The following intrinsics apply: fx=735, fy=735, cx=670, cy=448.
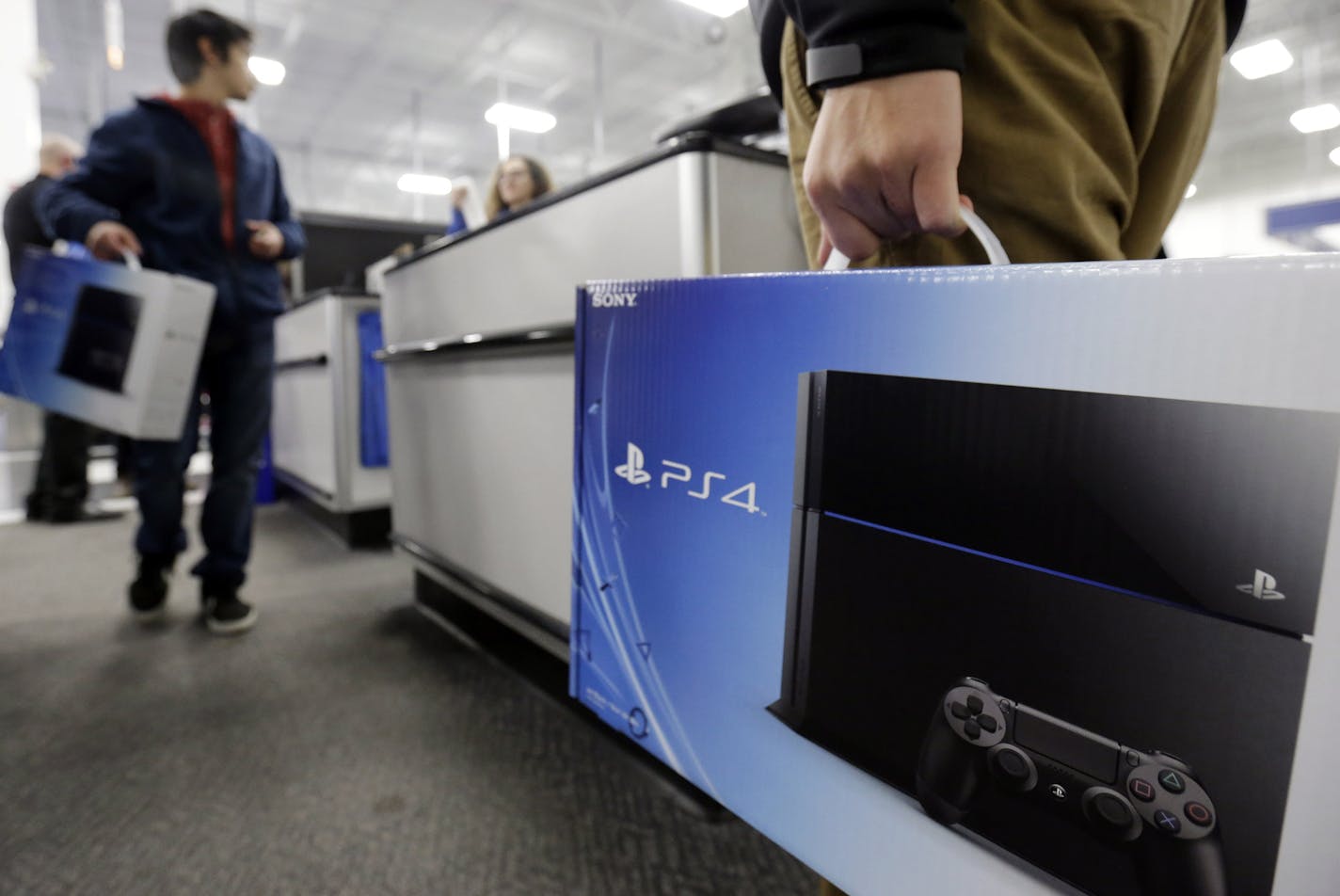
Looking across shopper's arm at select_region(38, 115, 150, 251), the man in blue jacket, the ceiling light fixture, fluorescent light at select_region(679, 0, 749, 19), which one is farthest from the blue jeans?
fluorescent light at select_region(679, 0, 749, 19)

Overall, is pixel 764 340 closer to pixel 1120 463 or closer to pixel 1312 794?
pixel 1120 463

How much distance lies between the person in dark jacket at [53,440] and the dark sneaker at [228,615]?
4.63ft

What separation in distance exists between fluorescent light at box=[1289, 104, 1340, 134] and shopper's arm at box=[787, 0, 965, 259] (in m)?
9.06

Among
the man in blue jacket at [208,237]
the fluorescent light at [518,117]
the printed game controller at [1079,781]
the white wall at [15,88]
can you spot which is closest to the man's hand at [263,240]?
the man in blue jacket at [208,237]

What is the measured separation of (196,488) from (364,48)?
5011 millimetres

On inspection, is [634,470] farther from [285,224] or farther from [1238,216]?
[1238,216]

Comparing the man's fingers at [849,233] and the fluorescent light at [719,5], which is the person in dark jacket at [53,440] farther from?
the fluorescent light at [719,5]

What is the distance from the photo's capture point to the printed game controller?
10.1 inches

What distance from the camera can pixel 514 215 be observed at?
111 cm

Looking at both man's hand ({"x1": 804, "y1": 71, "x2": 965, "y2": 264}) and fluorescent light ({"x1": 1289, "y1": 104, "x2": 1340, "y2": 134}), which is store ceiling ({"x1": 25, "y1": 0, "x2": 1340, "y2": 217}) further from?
man's hand ({"x1": 804, "y1": 71, "x2": 965, "y2": 264})

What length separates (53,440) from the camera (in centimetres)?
243

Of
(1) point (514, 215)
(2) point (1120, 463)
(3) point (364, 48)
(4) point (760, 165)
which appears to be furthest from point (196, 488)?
(3) point (364, 48)

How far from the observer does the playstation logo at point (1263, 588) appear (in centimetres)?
24

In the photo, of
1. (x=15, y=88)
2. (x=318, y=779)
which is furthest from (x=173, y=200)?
(x=15, y=88)
